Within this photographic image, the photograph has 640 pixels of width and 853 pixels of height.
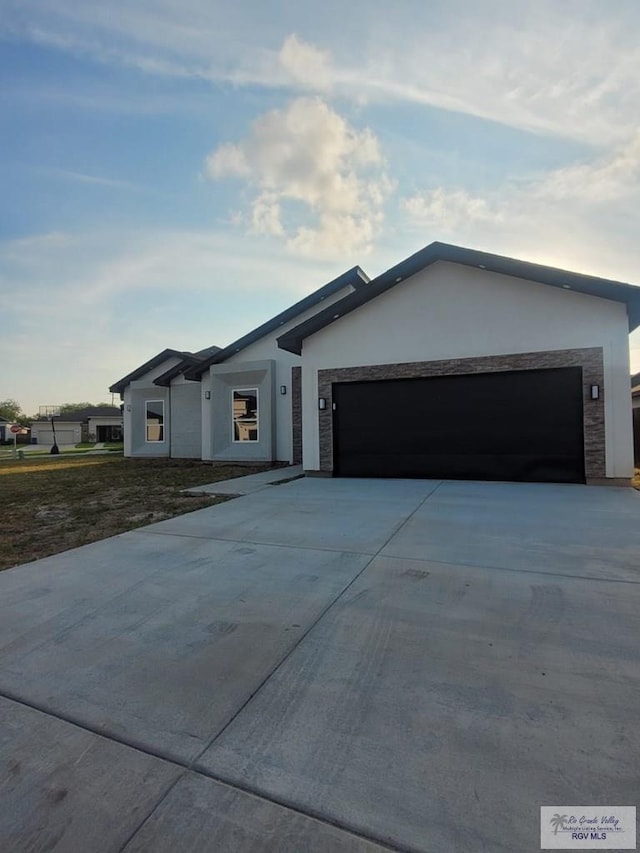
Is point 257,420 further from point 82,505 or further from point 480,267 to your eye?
point 480,267

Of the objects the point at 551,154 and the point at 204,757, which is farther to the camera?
the point at 551,154

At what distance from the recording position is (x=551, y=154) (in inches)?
344

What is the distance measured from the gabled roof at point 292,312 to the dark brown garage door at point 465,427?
15.1ft

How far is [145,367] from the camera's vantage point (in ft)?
62.4

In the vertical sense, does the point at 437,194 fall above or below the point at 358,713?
above

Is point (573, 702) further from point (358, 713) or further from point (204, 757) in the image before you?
point (204, 757)

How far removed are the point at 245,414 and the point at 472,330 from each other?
8.38m

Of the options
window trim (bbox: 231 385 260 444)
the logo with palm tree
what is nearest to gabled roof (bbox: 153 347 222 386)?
window trim (bbox: 231 385 260 444)

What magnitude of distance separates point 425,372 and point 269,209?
6.82 meters

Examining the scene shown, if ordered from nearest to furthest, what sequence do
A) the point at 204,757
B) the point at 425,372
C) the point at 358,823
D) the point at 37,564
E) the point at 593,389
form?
the point at 358,823 → the point at 204,757 → the point at 37,564 → the point at 593,389 → the point at 425,372

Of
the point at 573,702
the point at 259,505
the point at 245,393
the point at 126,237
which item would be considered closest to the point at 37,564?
the point at 259,505

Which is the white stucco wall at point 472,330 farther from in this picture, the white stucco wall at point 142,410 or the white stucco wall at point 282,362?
the white stucco wall at point 142,410

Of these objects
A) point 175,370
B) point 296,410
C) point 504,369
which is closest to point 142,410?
point 175,370

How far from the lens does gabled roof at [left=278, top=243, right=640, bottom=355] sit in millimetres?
8148
